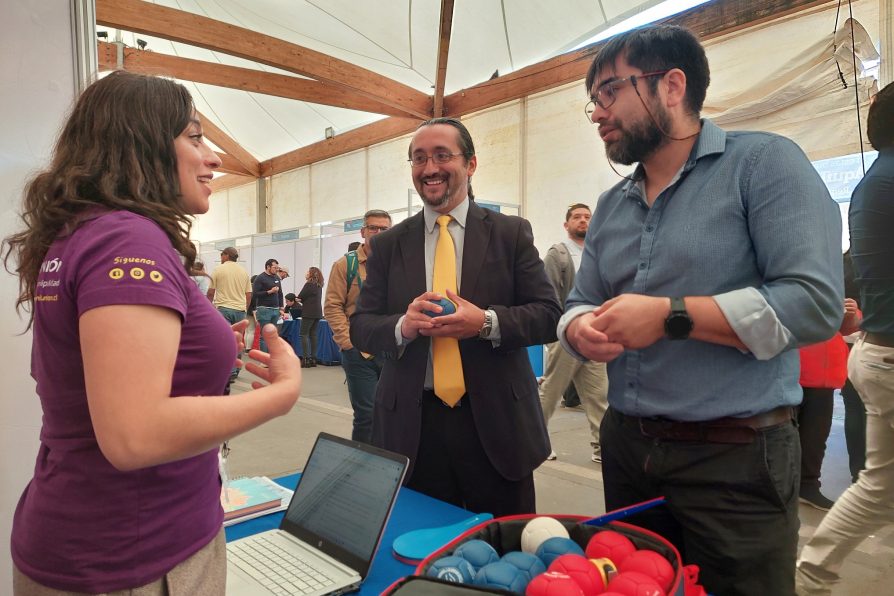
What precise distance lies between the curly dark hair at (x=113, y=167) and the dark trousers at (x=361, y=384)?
98.6 inches

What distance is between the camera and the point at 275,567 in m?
1.00

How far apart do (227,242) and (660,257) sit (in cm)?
1190

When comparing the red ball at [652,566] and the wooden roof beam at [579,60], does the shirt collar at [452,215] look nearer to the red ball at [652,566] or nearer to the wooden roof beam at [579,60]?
the red ball at [652,566]

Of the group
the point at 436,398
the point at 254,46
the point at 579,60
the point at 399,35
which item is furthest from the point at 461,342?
the point at 254,46

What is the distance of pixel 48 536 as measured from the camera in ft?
2.57

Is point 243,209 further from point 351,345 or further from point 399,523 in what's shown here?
point 399,523

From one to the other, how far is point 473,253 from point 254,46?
300 inches

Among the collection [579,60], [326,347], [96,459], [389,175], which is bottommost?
[326,347]

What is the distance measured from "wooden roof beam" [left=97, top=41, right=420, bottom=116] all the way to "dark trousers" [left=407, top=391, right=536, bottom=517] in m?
8.37

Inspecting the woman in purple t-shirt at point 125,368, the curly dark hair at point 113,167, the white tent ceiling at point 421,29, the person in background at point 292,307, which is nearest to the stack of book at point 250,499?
the woman in purple t-shirt at point 125,368

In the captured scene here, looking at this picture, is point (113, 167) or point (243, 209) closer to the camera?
point (113, 167)

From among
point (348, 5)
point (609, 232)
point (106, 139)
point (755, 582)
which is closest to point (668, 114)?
point (609, 232)

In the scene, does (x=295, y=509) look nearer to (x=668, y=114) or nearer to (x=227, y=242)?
(x=668, y=114)

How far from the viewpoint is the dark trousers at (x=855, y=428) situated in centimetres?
307
